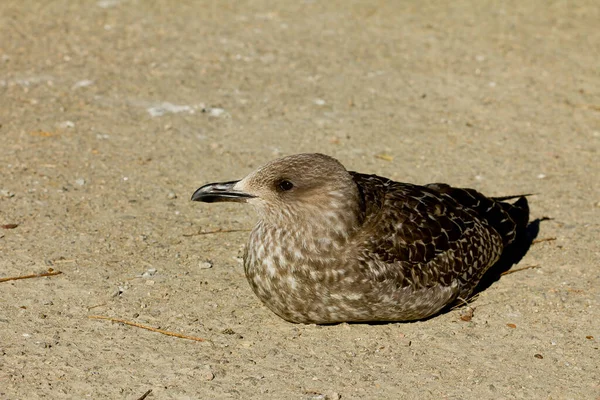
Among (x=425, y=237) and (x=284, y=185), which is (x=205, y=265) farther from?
(x=425, y=237)

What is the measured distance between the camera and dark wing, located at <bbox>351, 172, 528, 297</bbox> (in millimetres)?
5598

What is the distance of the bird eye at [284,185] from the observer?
18.1ft

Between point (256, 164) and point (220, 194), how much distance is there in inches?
88.5

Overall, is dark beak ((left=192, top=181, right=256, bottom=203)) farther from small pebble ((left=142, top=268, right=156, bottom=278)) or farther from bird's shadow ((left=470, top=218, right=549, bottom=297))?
bird's shadow ((left=470, top=218, right=549, bottom=297))

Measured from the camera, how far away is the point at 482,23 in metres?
11.1

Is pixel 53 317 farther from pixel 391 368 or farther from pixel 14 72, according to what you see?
pixel 14 72

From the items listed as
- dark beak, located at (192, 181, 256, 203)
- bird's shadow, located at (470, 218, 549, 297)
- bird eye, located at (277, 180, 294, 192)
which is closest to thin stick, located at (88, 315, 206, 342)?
dark beak, located at (192, 181, 256, 203)

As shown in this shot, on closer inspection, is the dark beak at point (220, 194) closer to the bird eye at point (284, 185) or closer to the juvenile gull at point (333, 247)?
the juvenile gull at point (333, 247)

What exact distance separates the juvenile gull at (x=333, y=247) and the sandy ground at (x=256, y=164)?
0.22m

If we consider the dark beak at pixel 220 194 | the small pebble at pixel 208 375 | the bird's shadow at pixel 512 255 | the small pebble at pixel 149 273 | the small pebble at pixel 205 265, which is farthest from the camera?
the bird's shadow at pixel 512 255

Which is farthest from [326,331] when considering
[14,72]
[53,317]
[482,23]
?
[482,23]

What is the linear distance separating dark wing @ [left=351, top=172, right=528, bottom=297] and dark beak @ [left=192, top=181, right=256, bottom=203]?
0.78 meters

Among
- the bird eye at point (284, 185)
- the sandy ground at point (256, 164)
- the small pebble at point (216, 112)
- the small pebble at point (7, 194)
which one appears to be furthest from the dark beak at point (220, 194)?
the small pebble at point (216, 112)

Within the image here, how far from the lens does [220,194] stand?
5.62 m
